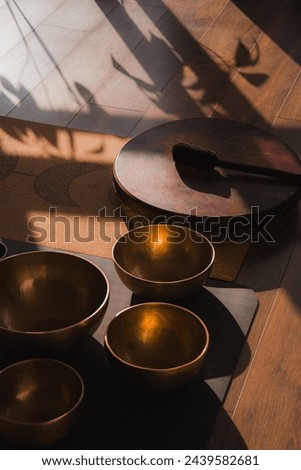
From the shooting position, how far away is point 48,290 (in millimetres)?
1588

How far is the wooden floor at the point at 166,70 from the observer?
233cm

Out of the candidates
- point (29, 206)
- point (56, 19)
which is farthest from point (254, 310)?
point (56, 19)

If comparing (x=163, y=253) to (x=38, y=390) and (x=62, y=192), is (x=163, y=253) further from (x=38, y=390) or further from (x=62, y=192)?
(x=62, y=192)

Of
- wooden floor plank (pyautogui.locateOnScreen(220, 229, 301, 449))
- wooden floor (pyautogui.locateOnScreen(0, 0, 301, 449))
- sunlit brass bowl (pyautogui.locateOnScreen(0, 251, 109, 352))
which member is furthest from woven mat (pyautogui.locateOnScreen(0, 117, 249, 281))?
sunlit brass bowl (pyautogui.locateOnScreen(0, 251, 109, 352))

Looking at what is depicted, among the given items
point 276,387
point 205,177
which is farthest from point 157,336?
point 205,177

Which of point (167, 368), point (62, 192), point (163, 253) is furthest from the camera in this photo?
point (62, 192)

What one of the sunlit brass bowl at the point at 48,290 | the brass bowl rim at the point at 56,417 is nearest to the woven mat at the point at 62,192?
the sunlit brass bowl at the point at 48,290

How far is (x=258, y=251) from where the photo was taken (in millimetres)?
2242

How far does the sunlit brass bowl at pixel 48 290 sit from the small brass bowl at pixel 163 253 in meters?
0.10

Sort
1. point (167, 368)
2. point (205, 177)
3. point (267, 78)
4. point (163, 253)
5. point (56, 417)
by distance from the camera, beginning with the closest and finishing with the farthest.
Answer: point (56, 417)
point (167, 368)
point (163, 253)
point (205, 177)
point (267, 78)

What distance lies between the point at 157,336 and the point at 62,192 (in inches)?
41.4

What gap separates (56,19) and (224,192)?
1.78 m

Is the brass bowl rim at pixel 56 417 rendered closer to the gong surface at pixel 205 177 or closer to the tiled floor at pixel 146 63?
the gong surface at pixel 205 177

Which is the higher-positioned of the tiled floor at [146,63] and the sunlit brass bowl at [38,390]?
the sunlit brass bowl at [38,390]
